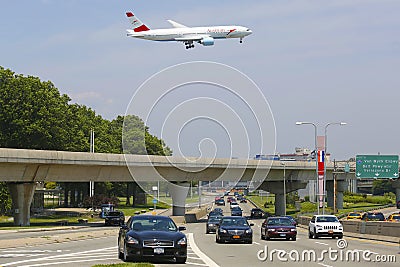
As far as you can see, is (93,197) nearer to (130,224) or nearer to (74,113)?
(74,113)

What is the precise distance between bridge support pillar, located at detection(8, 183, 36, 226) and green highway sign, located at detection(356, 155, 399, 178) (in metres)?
40.5

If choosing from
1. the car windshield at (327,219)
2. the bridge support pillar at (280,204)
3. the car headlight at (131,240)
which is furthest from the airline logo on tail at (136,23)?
the car headlight at (131,240)

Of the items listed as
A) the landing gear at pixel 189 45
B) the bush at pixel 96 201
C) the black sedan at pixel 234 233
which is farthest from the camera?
the bush at pixel 96 201

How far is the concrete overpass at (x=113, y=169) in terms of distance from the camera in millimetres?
63553

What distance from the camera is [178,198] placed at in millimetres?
86000

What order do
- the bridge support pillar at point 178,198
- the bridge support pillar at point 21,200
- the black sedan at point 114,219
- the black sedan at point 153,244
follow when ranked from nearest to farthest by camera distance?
the black sedan at point 153,244 < the bridge support pillar at point 21,200 < the black sedan at point 114,219 < the bridge support pillar at point 178,198

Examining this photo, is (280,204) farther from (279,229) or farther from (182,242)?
(182,242)

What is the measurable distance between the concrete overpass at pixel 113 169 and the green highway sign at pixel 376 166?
12023 mm

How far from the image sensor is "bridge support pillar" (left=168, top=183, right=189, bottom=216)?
282ft

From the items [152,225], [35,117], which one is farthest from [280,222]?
[35,117]

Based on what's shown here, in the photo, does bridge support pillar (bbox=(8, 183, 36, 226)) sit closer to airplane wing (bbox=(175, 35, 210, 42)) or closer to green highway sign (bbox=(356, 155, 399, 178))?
airplane wing (bbox=(175, 35, 210, 42))

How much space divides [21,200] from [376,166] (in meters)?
44.1

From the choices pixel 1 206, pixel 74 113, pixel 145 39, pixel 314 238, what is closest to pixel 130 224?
pixel 314 238

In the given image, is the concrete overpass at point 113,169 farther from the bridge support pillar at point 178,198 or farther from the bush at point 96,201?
the bush at point 96,201
